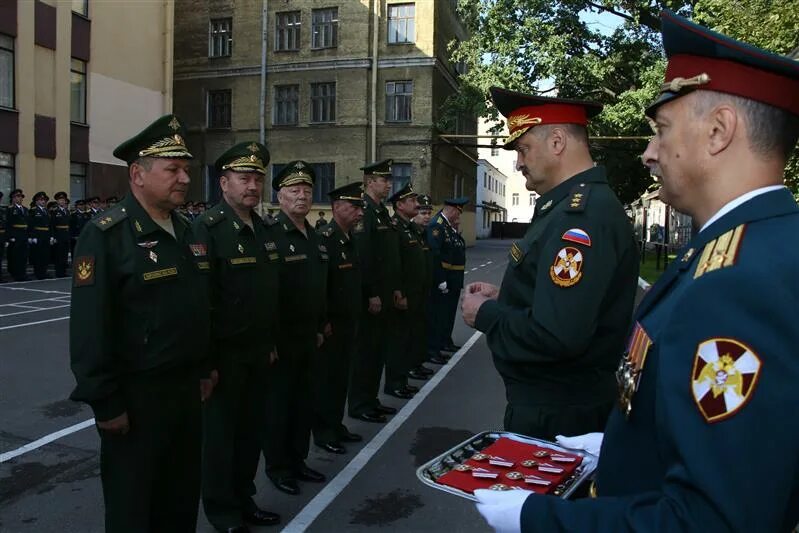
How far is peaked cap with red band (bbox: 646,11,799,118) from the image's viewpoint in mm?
1247

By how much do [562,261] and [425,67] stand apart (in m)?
27.8

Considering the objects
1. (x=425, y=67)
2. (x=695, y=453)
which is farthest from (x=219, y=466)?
(x=425, y=67)

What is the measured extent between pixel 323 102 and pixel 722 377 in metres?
30.1

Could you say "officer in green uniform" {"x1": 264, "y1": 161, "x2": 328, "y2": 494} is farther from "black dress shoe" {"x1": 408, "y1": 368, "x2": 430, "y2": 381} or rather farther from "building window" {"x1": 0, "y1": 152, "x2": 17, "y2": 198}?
"building window" {"x1": 0, "y1": 152, "x2": 17, "y2": 198}

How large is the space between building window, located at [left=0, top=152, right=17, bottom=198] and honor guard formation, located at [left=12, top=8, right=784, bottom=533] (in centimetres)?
1713

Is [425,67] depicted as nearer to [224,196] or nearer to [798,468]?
[224,196]

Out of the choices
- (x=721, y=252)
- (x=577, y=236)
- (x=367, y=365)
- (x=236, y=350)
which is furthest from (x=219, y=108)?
(x=721, y=252)

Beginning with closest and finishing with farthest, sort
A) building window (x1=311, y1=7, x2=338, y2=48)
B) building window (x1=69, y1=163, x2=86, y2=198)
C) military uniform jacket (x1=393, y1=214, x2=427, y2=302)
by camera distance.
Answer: military uniform jacket (x1=393, y1=214, x2=427, y2=302)
building window (x1=69, y1=163, x2=86, y2=198)
building window (x1=311, y1=7, x2=338, y2=48)

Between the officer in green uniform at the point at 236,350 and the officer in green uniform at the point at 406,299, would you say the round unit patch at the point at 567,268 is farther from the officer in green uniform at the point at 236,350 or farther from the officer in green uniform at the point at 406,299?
the officer in green uniform at the point at 406,299

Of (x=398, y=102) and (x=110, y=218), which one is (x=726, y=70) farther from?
(x=398, y=102)

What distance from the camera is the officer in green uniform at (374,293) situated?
246 inches

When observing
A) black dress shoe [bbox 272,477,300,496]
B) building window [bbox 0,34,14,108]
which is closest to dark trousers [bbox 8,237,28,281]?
building window [bbox 0,34,14,108]

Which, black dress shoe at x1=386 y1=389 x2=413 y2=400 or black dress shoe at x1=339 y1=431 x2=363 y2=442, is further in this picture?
black dress shoe at x1=386 y1=389 x2=413 y2=400

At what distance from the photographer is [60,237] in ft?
58.1
